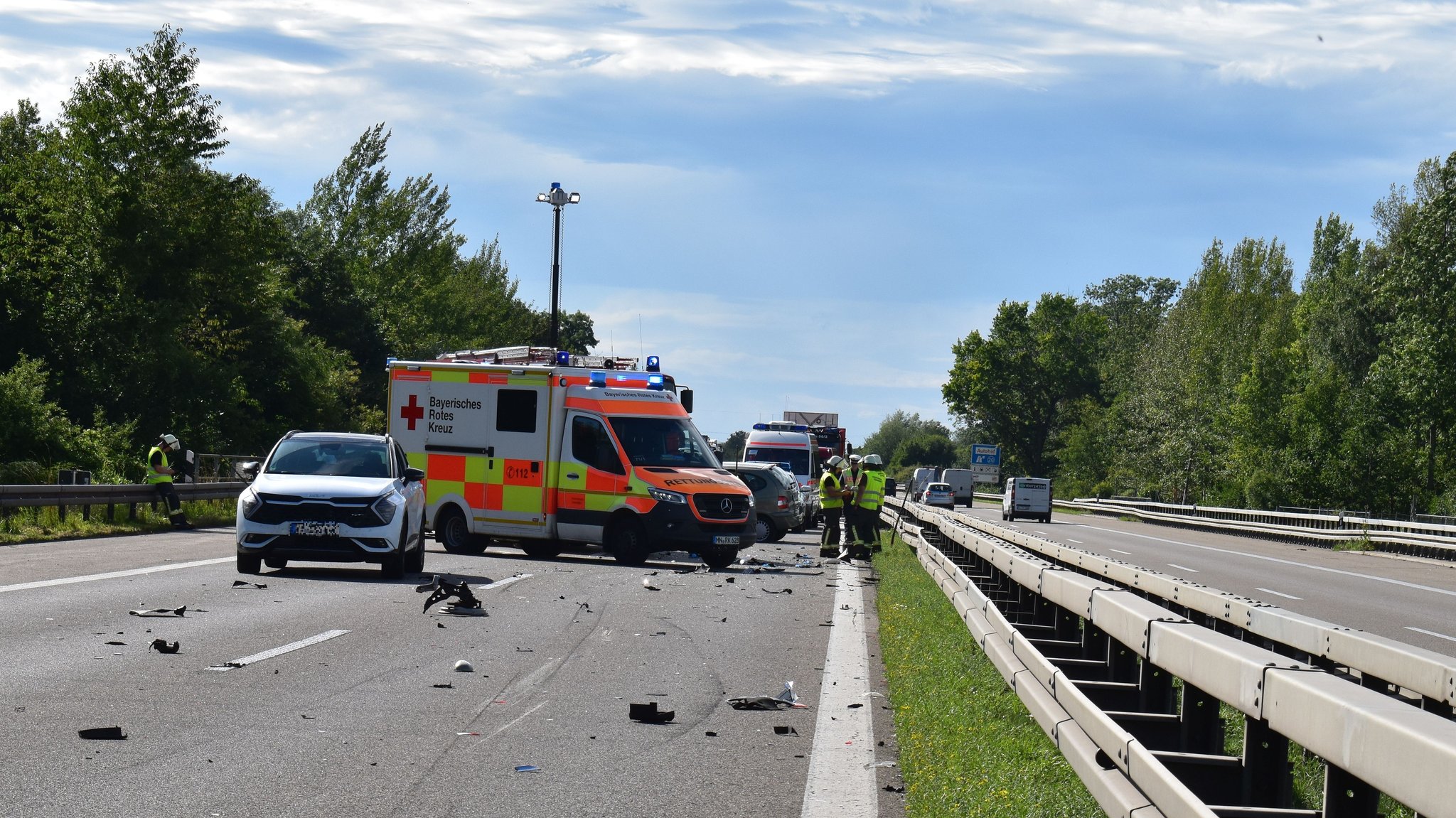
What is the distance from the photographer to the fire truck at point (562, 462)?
841 inches

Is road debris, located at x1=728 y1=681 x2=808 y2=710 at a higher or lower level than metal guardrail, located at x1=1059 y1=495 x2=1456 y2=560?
lower

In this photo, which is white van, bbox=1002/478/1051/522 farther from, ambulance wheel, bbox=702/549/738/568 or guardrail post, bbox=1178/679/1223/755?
guardrail post, bbox=1178/679/1223/755

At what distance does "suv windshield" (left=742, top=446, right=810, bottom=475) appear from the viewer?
132ft

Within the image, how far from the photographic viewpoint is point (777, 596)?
651 inches

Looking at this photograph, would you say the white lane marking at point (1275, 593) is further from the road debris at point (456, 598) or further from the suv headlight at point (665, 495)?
the road debris at point (456, 598)

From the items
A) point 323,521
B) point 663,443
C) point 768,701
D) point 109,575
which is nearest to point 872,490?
point 663,443

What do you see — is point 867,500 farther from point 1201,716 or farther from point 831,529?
point 1201,716

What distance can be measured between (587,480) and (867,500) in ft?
15.6

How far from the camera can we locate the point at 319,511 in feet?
52.9

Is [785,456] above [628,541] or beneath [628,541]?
above

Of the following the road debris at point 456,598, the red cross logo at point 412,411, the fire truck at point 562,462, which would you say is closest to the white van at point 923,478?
the fire truck at point 562,462

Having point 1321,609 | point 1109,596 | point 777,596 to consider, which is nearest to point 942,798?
point 1109,596

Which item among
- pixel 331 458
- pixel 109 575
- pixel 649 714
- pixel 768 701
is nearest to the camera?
pixel 649 714

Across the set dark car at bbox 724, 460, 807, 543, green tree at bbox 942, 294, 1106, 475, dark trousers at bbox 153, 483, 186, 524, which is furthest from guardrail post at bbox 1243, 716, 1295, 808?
green tree at bbox 942, 294, 1106, 475
